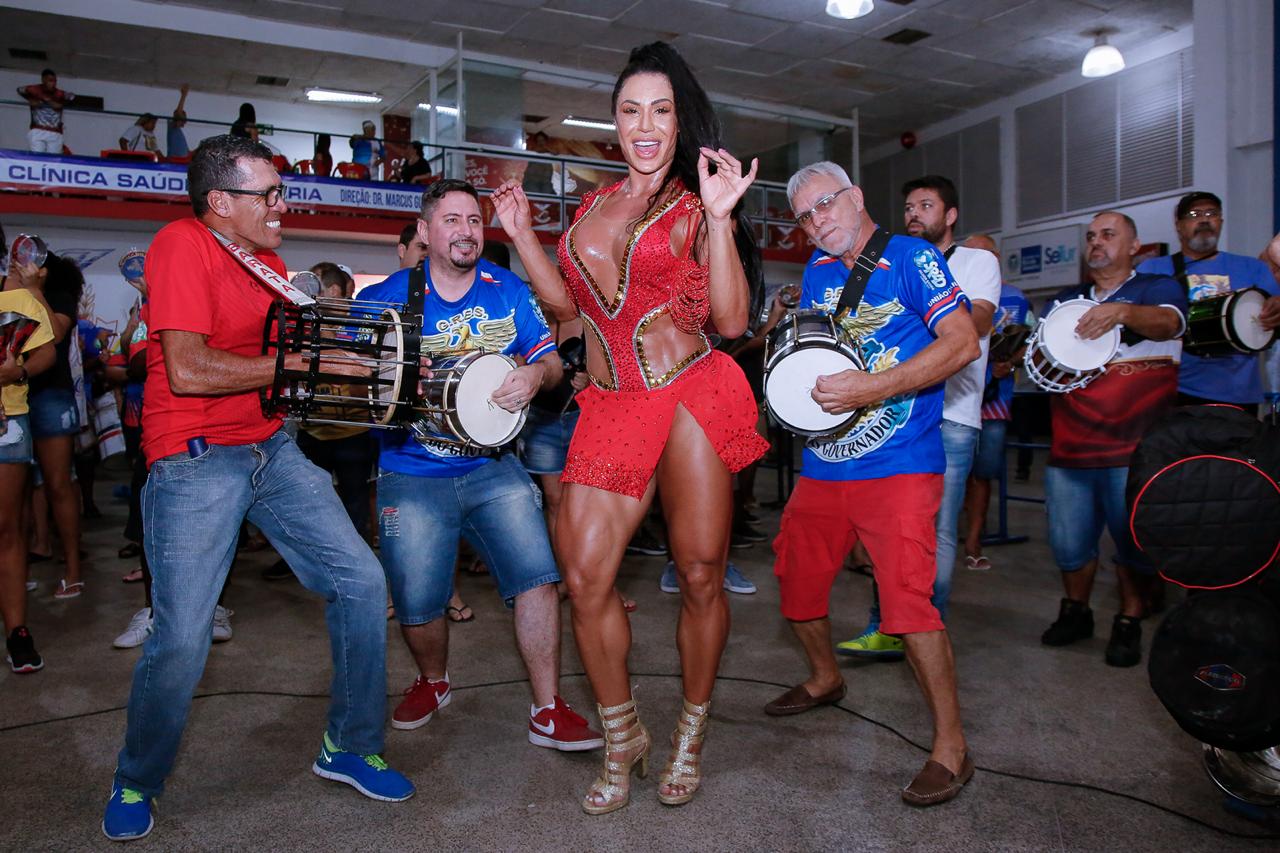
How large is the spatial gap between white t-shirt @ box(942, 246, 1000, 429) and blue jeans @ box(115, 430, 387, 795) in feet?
8.15

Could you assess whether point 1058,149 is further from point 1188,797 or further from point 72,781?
point 72,781

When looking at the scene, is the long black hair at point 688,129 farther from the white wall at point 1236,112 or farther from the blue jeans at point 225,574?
the white wall at point 1236,112

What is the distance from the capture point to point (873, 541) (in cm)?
301

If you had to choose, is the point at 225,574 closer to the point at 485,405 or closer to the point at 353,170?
the point at 485,405

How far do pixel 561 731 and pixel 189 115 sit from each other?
58.8 ft

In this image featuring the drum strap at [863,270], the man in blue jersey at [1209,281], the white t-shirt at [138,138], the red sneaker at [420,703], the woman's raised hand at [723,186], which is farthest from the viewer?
the white t-shirt at [138,138]

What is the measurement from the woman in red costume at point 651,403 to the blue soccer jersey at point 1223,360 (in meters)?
3.08

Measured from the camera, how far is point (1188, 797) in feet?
9.15

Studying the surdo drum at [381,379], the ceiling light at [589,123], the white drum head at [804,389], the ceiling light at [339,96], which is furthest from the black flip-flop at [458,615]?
the ceiling light at [339,96]

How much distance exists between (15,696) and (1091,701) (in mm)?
4148

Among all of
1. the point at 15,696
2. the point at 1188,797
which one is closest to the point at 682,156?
the point at 1188,797

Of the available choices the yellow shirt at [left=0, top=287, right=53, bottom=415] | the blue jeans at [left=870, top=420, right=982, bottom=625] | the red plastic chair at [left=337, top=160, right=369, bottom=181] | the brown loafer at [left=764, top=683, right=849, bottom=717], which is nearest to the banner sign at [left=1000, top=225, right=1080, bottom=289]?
the red plastic chair at [left=337, top=160, right=369, bottom=181]

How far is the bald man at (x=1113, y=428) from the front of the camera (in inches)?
159

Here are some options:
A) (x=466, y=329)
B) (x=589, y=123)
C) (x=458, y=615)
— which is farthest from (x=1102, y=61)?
(x=466, y=329)
